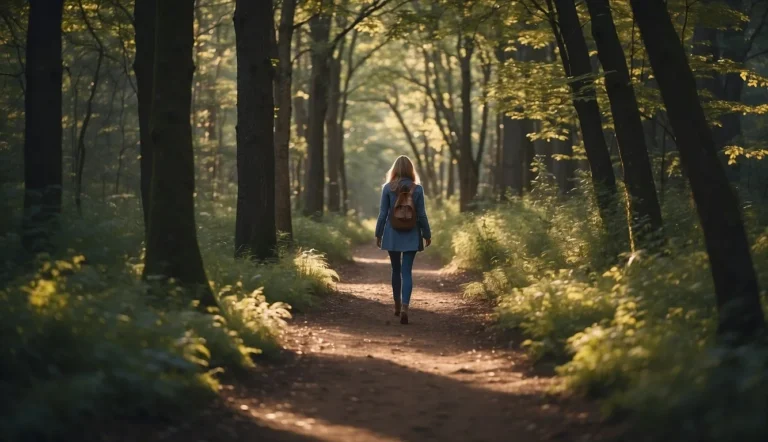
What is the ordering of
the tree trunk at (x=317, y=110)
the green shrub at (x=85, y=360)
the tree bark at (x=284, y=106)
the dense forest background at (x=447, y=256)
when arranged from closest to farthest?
the green shrub at (x=85, y=360), the dense forest background at (x=447, y=256), the tree bark at (x=284, y=106), the tree trunk at (x=317, y=110)

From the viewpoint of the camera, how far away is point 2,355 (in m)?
5.43

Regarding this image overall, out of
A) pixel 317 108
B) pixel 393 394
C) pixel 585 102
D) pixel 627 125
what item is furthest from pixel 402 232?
pixel 317 108

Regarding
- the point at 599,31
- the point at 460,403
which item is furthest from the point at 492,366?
the point at 599,31

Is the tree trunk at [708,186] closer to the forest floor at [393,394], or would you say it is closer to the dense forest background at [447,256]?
the dense forest background at [447,256]

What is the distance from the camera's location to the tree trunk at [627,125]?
10.9 meters

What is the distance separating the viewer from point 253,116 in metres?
13.6

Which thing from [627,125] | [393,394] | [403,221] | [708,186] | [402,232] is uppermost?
[627,125]

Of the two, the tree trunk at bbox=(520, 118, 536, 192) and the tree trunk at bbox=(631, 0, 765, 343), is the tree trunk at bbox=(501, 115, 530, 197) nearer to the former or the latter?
the tree trunk at bbox=(520, 118, 536, 192)

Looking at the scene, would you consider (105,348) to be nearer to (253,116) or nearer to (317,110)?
(253,116)

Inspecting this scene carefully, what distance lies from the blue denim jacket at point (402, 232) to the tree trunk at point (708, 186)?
502 cm

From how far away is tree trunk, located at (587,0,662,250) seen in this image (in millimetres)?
10898

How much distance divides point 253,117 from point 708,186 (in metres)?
8.58

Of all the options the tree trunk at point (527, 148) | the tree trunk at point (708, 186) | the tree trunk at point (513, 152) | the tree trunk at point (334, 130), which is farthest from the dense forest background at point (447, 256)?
the tree trunk at point (334, 130)

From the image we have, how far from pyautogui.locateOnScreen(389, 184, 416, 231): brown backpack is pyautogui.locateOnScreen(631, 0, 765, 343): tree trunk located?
506cm
